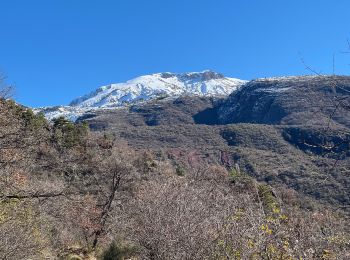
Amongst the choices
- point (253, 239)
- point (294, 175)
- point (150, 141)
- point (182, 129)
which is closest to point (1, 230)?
point (253, 239)

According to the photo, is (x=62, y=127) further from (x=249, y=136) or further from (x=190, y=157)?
(x=249, y=136)

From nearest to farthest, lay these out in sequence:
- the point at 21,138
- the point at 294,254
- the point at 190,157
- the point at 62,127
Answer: the point at 294,254 < the point at 21,138 < the point at 62,127 < the point at 190,157

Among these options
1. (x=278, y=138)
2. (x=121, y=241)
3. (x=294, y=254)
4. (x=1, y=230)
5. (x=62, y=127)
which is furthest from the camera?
(x=278, y=138)

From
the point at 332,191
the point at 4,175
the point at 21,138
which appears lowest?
the point at 332,191

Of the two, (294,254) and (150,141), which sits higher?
(150,141)

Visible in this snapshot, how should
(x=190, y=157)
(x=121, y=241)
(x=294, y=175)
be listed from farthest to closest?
(x=190, y=157) < (x=294, y=175) < (x=121, y=241)

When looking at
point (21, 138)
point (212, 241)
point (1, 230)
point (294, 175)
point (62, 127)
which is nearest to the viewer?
point (212, 241)

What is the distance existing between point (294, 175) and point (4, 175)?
49605 mm

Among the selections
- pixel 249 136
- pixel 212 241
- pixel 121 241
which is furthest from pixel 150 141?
pixel 212 241

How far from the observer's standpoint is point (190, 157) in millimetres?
69062

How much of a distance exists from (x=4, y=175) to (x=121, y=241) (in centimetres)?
502

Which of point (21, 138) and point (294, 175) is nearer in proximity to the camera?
point (21, 138)

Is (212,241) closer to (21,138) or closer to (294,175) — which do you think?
(21,138)

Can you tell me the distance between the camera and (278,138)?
83812 millimetres
